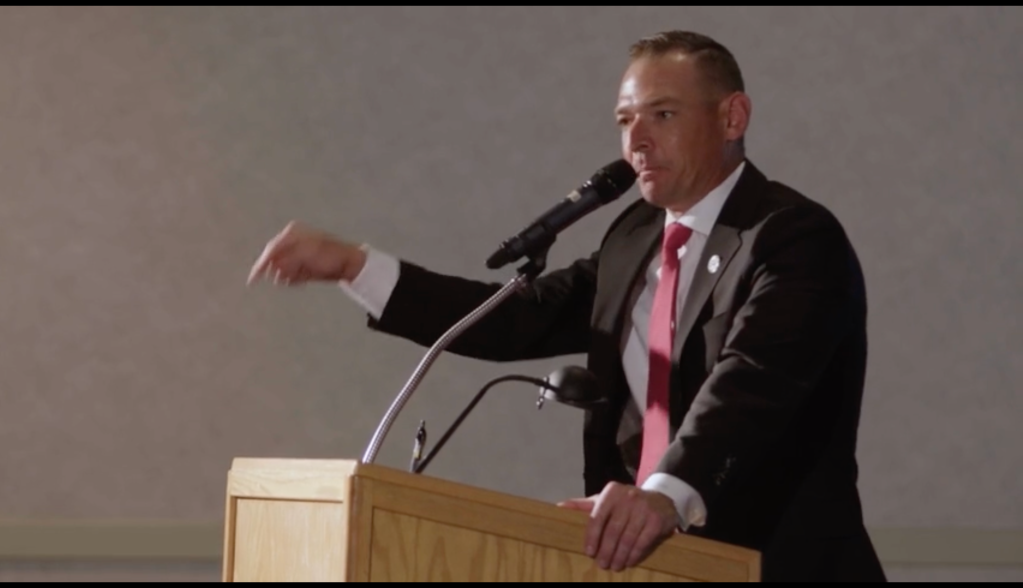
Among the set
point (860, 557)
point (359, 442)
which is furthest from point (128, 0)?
point (860, 557)

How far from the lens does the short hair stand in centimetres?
256

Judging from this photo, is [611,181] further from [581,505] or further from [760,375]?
[581,505]

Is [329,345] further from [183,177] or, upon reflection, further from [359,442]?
[183,177]

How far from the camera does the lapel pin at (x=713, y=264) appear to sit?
2346 mm

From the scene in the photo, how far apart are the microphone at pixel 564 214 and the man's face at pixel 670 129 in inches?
12.0

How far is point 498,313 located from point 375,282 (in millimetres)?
272

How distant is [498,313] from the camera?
2742 mm

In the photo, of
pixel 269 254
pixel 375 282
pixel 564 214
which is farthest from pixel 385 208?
pixel 564 214

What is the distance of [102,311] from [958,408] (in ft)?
7.25

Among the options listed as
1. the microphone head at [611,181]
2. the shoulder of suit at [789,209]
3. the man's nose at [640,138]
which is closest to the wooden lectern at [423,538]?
the microphone head at [611,181]

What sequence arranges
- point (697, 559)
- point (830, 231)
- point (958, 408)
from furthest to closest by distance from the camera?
1. point (958, 408)
2. point (830, 231)
3. point (697, 559)

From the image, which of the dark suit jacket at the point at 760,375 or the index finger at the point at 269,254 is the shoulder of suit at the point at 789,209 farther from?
the index finger at the point at 269,254

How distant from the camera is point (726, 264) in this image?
2.33m

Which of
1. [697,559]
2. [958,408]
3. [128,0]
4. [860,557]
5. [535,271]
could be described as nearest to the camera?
[697,559]
